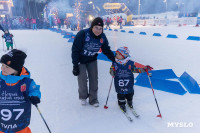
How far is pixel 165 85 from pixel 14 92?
11.8ft

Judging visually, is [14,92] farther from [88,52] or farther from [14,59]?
[88,52]

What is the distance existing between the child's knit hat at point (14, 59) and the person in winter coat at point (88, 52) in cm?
140

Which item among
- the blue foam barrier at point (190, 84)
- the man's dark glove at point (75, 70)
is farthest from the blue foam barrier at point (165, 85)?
the man's dark glove at point (75, 70)

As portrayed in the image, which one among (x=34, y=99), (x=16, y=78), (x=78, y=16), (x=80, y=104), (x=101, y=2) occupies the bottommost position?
(x=80, y=104)

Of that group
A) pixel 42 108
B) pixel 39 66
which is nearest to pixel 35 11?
pixel 39 66

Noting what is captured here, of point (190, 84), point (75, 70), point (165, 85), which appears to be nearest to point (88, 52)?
point (75, 70)

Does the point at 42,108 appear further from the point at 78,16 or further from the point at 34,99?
the point at 78,16

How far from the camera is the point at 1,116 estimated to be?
1981 millimetres

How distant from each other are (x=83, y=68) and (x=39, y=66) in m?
3.87

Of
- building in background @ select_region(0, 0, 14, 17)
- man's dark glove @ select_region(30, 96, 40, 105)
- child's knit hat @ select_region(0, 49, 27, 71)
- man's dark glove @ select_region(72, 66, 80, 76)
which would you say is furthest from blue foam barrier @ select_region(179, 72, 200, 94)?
building in background @ select_region(0, 0, 14, 17)

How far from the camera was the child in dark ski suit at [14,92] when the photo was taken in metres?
1.90

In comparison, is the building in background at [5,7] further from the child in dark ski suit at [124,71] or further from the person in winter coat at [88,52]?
the child in dark ski suit at [124,71]

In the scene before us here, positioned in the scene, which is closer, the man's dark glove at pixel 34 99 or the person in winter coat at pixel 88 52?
the man's dark glove at pixel 34 99

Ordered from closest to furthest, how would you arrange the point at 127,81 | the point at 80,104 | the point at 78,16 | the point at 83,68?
1. the point at 127,81
2. the point at 83,68
3. the point at 80,104
4. the point at 78,16
